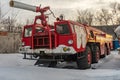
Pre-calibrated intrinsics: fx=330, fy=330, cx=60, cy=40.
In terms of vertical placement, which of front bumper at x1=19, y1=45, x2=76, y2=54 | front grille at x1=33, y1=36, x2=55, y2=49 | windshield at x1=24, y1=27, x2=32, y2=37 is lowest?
front bumper at x1=19, y1=45, x2=76, y2=54

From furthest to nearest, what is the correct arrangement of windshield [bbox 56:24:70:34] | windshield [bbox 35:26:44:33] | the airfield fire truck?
windshield [bbox 35:26:44:33], windshield [bbox 56:24:70:34], the airfield fire truck

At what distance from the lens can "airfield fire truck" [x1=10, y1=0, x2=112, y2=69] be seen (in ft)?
49.9

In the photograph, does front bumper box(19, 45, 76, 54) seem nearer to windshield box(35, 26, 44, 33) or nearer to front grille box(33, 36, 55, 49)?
front grille box(33, 36, 55, 49)

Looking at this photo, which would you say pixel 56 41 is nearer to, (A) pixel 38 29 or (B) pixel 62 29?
(B) pixel 62 29

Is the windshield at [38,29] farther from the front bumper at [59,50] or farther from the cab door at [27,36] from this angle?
the front bumper at [59,50]

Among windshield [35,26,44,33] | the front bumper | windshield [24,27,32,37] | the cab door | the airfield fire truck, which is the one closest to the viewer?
the front bumper

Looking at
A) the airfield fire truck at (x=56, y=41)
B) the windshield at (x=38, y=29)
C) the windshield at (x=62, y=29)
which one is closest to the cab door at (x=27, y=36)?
the airfield fire truck at (x=56, y=41)

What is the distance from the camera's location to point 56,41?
15375 millimetres

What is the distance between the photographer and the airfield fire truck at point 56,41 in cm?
1520

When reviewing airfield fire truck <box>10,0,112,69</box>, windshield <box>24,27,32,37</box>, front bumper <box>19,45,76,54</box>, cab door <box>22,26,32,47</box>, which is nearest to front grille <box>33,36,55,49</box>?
airfield fire truck <box>10,0,112,69</box>

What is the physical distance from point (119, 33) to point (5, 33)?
1252 centimetres

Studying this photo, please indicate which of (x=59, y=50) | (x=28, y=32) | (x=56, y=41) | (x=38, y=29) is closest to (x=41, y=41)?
(x=38, y=29)

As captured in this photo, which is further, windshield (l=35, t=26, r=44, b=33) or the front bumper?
windshield (l=35, t=26, r=44, b=33)

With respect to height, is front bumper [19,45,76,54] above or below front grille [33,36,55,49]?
below
